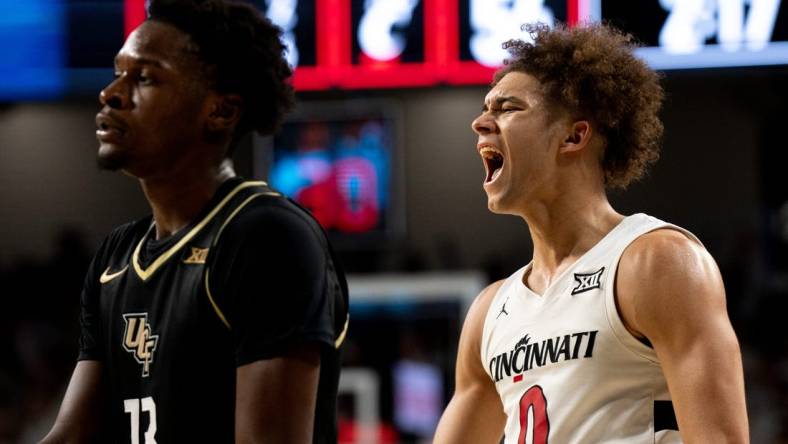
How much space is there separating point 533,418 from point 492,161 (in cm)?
56

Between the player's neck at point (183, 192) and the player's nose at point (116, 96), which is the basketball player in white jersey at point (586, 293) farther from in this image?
the player's nose at point (116, 96)

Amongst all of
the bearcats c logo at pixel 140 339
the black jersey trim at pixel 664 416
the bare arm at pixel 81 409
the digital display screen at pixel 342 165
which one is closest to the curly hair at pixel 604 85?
the black jersey trim at pixel 664 416

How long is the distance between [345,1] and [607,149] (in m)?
2.56

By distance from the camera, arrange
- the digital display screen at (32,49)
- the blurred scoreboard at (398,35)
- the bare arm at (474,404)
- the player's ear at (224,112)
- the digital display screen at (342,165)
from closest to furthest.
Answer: the player's ear at (224,112) < the bare arm at (474,404) < the blurred scoreboard at (398,35) < the digital display screen at (32,49) < the digital display screen at (342,165)

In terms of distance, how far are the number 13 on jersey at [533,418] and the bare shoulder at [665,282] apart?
245 mm

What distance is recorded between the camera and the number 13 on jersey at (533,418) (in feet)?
8.07

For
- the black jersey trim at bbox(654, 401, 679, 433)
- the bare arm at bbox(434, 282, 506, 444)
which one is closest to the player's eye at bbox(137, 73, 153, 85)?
the bare arm at bbox(434, 282, 506, 444)

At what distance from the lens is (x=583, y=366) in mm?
2402

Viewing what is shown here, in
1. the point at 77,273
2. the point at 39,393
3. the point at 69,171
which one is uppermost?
the point at 69,171

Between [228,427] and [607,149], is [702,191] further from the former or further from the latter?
[228,427]

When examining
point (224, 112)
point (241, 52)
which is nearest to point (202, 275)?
point (224, 112)

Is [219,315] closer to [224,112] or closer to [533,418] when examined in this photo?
[224,112]

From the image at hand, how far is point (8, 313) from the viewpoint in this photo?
7.40m

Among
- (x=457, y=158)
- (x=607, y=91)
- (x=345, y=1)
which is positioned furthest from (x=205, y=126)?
(x=457, y=158)
